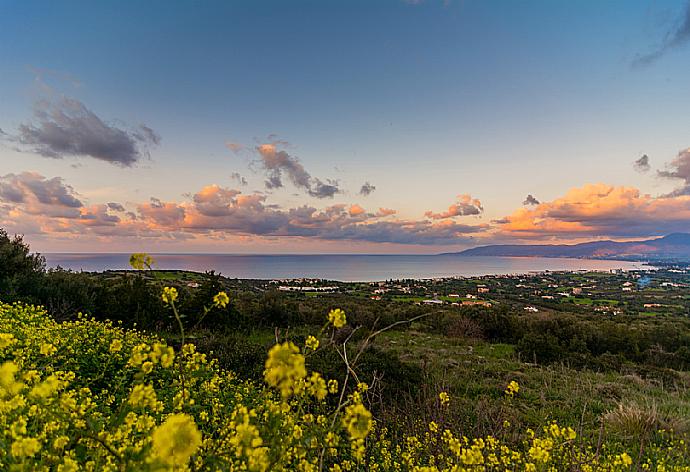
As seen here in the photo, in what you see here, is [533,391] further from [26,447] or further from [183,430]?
[26,447]

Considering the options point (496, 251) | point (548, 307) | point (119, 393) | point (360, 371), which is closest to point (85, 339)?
point (119, 393)

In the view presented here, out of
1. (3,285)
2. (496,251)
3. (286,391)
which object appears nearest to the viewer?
(286,391)

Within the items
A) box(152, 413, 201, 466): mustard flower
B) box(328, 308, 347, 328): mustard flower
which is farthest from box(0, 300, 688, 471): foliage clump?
box(328, 308, 347, 328): mustard flower

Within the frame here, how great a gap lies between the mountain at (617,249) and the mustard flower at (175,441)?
18962cm

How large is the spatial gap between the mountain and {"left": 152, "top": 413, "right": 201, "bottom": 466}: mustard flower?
622 ft

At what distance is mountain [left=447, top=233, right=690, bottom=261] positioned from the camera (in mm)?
157625

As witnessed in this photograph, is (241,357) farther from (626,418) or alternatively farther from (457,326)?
(457,326)

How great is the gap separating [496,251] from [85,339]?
674 feet

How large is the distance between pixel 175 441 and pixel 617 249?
667ft

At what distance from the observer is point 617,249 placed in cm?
16300

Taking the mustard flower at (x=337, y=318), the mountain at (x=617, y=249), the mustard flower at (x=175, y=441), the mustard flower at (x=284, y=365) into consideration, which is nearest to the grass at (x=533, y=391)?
the mustard flower at (x=337, y=318)

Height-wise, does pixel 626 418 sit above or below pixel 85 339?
below

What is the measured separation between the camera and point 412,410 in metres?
6.01

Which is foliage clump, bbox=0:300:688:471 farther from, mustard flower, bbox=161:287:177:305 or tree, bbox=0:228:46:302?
tree, bbox=0:228:46:302
